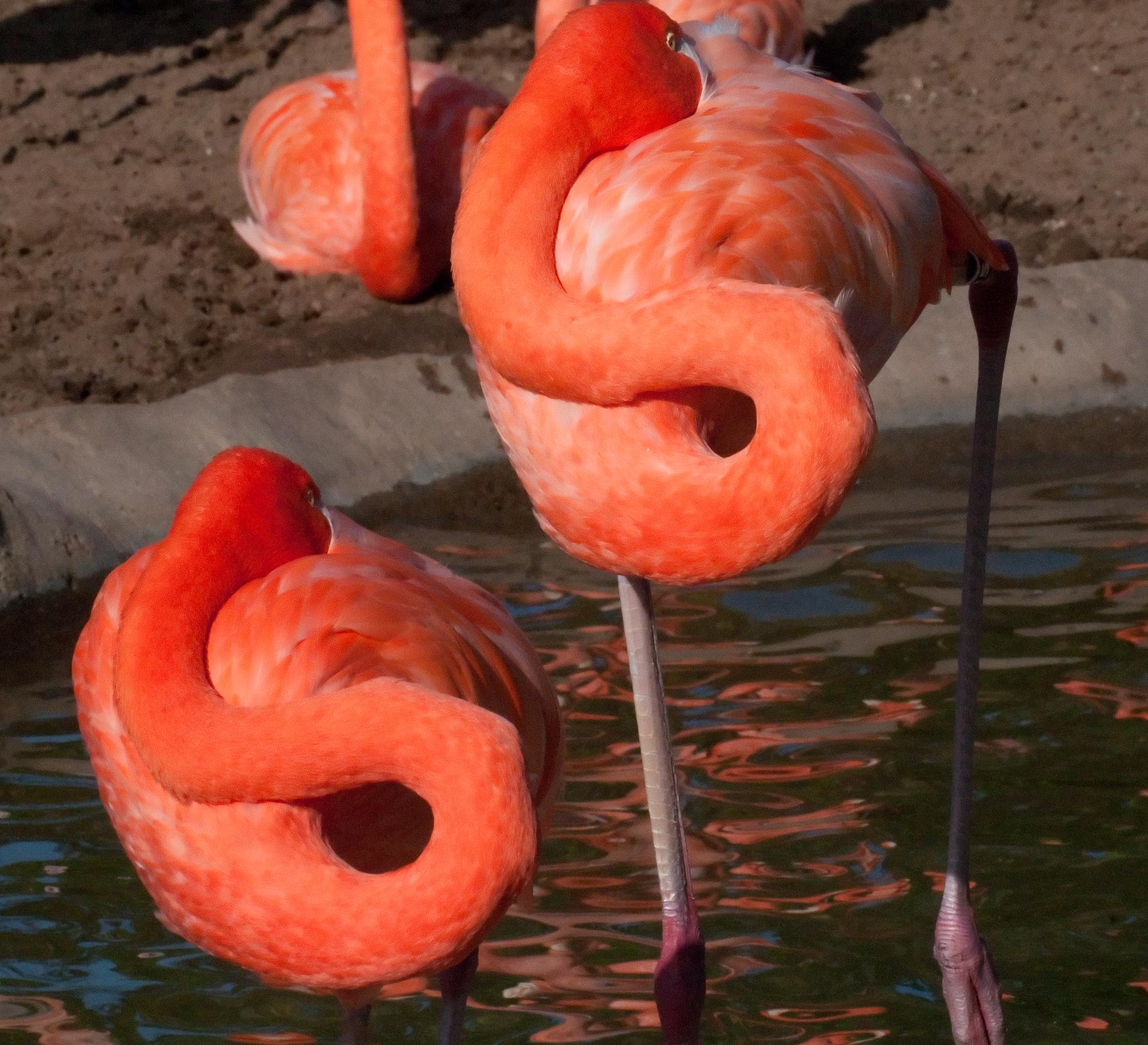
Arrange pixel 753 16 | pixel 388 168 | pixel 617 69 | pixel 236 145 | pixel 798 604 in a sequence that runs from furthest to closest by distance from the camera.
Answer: pixel 236 145 < pixel 753 16 < pixel 388 168 < pixel 798 604 < pixel 617 69

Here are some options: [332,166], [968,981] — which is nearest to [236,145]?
[332,166]

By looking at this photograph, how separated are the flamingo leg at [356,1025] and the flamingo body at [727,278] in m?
0.81

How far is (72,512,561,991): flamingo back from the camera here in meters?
2.20

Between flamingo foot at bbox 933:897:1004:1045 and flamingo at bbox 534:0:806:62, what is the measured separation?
424 cm

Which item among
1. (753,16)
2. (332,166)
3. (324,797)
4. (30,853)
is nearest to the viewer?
(324,797)

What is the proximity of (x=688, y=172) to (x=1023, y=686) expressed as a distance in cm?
204

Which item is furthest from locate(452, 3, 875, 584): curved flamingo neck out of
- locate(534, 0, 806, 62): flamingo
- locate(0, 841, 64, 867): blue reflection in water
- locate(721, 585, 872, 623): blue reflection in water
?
locate(534, 0, 806, 62): flamingo

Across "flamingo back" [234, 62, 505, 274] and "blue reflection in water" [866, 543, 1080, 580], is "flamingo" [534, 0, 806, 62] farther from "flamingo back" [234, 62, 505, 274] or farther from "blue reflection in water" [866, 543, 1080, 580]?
"blue reflection in water" [866, 543, 1080, 580]

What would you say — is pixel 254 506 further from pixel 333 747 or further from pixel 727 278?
pixel 727 278

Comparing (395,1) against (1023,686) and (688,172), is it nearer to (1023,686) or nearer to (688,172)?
(1023,686)

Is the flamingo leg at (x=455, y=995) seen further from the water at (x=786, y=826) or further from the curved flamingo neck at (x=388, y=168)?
the curved flamingo neck at (x=388, y=168)

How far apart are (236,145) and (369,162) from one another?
171 cm

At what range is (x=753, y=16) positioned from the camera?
24.1 feet

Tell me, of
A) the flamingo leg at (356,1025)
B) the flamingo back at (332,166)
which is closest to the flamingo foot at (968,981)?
the flamingo leg at (356,1025)
